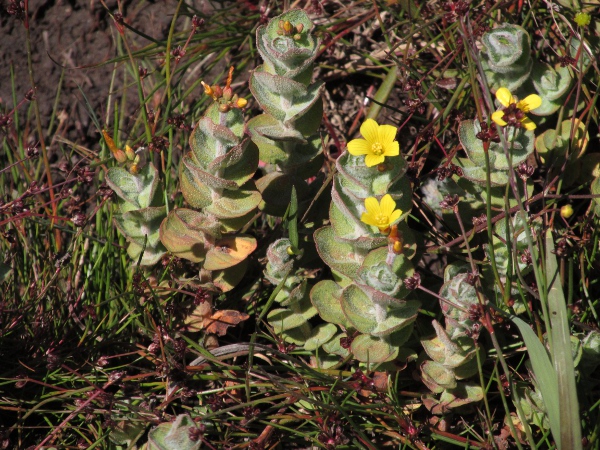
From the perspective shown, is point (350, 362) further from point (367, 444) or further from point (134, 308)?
point (134, 308)

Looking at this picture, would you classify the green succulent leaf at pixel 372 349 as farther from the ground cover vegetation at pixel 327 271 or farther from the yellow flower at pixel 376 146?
the yellow flower at pixel 376 146

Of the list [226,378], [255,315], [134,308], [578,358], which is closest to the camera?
[578,358]

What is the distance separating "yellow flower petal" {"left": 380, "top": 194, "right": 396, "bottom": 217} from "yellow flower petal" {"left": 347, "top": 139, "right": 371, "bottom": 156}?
19 centimetres

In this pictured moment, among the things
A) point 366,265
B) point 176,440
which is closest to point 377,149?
point 366,265

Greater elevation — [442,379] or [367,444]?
[442,379]

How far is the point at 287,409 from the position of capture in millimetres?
2961

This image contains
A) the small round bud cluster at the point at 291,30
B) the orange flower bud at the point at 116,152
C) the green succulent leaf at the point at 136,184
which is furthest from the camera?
the green succulent leaf at the point at 136,184

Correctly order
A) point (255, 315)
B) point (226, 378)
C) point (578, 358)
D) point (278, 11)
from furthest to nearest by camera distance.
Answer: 1. point (278, 11)
2. point (255, 315)
3. point (226, 378)
4. point (578, 358)

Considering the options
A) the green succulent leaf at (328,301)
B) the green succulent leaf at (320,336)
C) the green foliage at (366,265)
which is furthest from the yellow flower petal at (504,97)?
the green succulent leaf at (320,336)

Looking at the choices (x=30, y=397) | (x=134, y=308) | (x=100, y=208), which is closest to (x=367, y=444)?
(x=134, y=308)

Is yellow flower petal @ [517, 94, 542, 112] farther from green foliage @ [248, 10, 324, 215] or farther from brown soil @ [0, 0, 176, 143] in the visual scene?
brown soil @ [0, 0, 176, 143]

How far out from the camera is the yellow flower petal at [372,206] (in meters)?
2.31

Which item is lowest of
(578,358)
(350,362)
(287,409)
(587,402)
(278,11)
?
(287,409)

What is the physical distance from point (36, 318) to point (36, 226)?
0.55m
